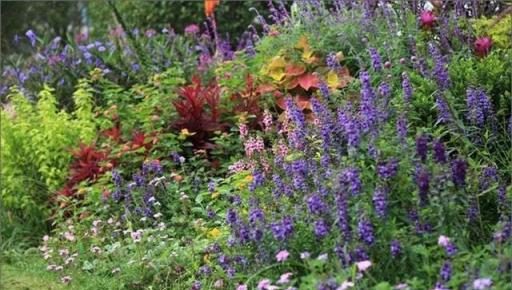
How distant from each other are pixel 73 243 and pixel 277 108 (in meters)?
1.59

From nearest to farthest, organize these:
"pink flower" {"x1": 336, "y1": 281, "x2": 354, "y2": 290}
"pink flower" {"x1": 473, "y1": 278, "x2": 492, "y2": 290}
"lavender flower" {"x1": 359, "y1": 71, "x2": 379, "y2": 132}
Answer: "pink flower" {"x1": 473, "y1": 278, "x2": 492, "y2": 290} < "pink flower" {"x1": 336, "y1": 281, "x2": 354, "y2": 290} < "lavender flower" {"x1": 359, "y1": 71, "x2": 379, "y2": 132}

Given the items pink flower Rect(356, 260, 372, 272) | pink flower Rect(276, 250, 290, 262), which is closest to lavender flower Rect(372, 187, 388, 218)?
pink flower Rect(356, 260, 372, 272)

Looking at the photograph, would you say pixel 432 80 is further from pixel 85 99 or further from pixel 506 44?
pixel 85 99

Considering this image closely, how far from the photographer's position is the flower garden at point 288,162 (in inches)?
109

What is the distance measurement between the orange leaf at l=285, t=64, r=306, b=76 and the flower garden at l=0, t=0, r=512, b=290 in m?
0.01

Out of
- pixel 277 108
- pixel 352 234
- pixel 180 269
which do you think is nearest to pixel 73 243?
pixel 180 269

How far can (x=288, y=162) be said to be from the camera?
11.7 feet

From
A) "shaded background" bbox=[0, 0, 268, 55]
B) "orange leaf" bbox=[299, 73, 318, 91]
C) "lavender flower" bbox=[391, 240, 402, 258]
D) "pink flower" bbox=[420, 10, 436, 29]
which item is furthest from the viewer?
"shaded background" bbox=[0, 0, 268, 55]

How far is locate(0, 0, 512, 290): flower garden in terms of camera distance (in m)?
2.76

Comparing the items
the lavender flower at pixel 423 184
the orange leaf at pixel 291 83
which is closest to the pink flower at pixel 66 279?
the orange leaf at pixel 291 83

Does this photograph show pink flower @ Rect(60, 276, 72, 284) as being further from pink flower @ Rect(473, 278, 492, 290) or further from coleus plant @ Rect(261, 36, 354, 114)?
pink flower @ Rect(473, 278, 492, 290)

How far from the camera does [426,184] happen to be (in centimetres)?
A: 268

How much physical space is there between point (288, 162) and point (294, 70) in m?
1.69

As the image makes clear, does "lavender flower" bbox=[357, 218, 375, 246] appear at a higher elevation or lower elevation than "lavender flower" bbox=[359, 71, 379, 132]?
lower
